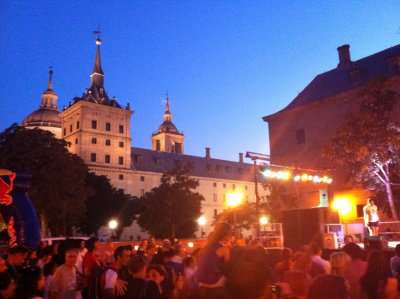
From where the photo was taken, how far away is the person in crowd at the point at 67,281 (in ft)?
21.5

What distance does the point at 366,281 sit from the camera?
5859 millimetres

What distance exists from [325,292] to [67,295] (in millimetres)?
4487

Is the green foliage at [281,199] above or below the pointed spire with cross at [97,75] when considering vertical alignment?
below

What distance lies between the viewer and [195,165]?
89688mm

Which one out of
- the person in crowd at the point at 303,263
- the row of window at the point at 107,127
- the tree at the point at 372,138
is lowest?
the person in crowd at the point at 303,263

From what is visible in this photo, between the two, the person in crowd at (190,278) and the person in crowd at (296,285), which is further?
the person in crowd at (190,278)

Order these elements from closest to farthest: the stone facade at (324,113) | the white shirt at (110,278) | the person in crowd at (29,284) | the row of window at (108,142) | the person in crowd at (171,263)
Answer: the person in crowd at (29,284) < the white shirt at (110,278) < the person in crowd at (171,263) < the stone facade at (324,113) < the row of window at (108,142)

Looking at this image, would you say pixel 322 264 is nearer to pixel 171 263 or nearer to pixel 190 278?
pixel 190 278

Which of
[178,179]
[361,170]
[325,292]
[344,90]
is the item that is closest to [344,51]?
[344,90]

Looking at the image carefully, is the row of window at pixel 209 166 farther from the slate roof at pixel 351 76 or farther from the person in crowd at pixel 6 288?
the person in crowd at pixel 6 288

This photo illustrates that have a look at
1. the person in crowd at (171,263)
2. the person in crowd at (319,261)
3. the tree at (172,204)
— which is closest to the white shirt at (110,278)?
the person in crowd at (171,263)

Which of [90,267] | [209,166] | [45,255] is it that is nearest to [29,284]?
[90,267]

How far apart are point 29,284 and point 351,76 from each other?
3458cm

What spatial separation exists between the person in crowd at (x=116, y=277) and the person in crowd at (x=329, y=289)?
2815mm
